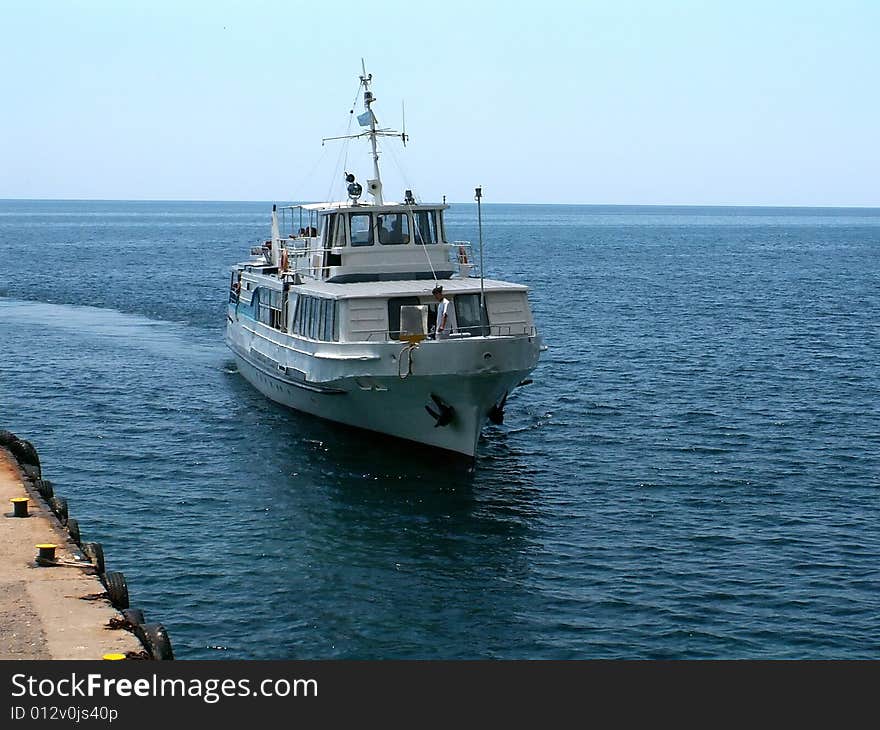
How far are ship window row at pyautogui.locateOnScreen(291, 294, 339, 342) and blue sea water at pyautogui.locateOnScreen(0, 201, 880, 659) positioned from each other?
10.3 ft

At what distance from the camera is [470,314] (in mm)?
34125

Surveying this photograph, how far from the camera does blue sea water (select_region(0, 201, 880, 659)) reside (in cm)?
2197

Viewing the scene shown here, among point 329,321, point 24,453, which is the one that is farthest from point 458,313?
point 24,453

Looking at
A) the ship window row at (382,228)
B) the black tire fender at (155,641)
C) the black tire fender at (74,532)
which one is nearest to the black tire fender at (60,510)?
the black tire fender at (74,532)

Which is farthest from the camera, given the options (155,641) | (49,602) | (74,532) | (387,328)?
(387,328)

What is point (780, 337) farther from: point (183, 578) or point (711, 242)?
point (711, 242)

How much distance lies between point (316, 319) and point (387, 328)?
334 cm

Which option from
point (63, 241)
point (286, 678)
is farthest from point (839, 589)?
point (63, 241)

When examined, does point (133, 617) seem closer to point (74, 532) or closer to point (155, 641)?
point (155, 641)

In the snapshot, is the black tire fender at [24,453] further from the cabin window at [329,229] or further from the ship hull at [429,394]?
the cabin window at [329,229]

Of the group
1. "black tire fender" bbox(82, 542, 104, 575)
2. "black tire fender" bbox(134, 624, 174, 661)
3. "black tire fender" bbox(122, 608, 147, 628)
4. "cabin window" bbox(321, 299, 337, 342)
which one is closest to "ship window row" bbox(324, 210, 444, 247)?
"cabin window" bbox(321, 299, 337, 342)

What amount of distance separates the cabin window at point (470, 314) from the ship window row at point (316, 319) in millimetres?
3592

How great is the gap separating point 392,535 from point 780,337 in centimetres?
3757

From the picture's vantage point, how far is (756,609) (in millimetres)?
22531
